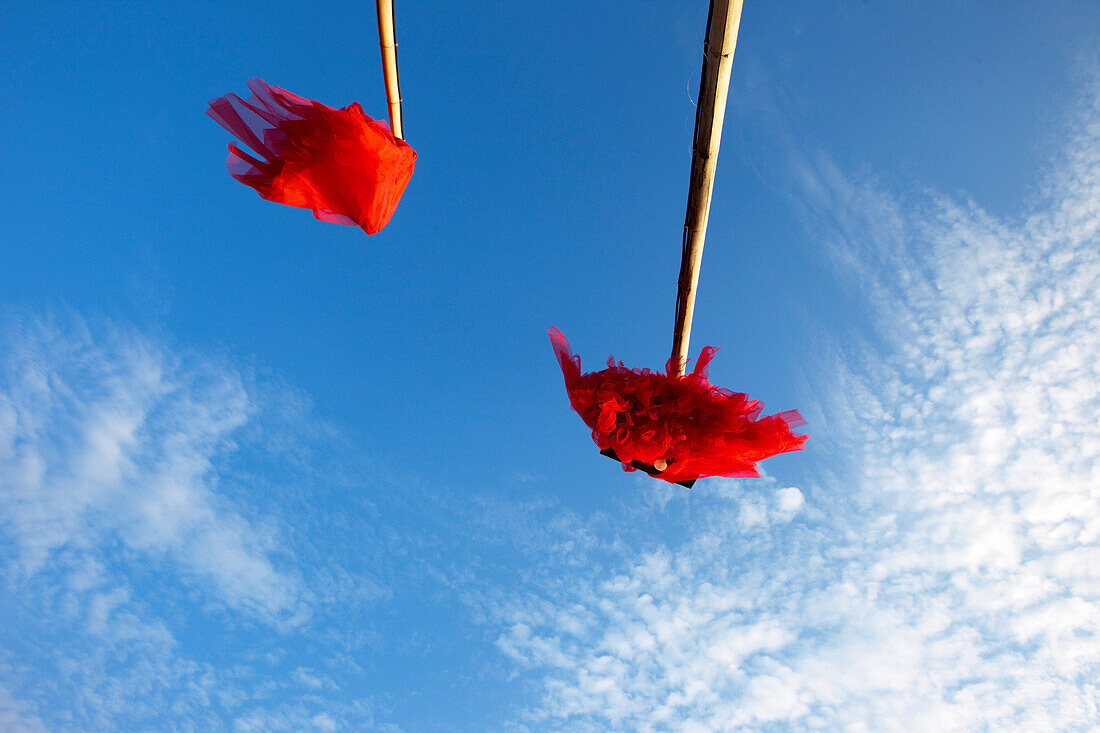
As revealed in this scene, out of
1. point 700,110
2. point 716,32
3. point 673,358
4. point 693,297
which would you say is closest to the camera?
point 716,32

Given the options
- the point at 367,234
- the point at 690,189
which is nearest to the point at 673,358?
the point at 690,189

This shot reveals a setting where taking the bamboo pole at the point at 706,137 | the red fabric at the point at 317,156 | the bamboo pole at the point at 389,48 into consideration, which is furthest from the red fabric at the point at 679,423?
the bamboo pole at the point at 389,48

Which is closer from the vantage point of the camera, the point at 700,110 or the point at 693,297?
the point at 700,110

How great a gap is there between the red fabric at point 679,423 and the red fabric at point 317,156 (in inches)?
74.8

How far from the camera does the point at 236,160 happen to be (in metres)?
3.55

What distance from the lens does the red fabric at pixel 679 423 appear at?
4.37 meters

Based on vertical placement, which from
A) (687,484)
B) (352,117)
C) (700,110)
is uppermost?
(352,117)

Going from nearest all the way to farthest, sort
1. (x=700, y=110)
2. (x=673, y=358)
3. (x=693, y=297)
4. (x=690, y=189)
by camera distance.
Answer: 1. (x=700, y=110)
2. (x=690, y=189)
3. (x=693, y=297)
4. (x=673, y=358)

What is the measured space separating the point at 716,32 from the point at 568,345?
2584 millimetres

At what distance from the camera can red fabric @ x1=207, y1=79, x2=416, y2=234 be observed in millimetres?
3457

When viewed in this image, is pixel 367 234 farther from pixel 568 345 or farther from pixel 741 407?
pixel 741 407

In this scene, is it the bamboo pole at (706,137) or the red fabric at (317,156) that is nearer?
the bamboo pole at (706,137)

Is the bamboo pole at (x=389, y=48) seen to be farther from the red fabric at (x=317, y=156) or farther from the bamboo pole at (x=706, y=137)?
the bamboo pole at (x=706, y=137)

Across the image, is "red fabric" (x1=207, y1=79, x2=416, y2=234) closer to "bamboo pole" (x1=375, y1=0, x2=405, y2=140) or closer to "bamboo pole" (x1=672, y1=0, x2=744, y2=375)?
"bamboo pole" (x1=375, y1=0, x2=405, y2=140)
